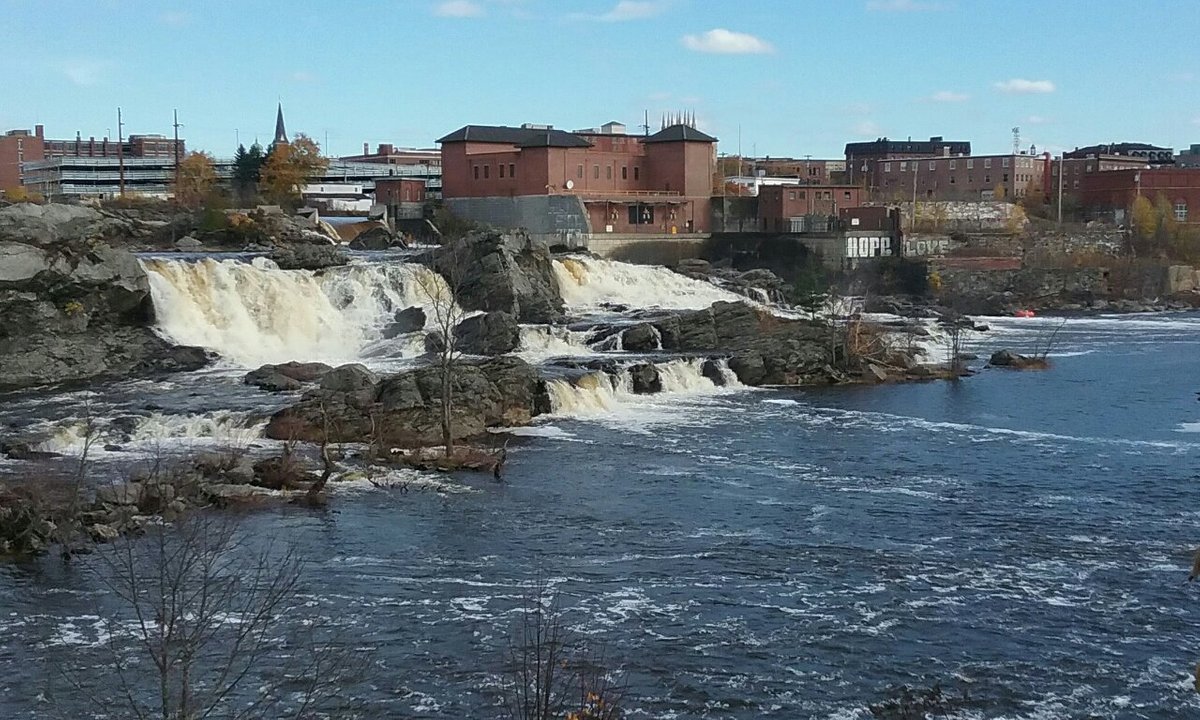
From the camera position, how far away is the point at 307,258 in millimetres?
51000

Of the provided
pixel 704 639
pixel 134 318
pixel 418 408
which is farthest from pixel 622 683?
pixel 134 318

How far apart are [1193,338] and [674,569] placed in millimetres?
42783

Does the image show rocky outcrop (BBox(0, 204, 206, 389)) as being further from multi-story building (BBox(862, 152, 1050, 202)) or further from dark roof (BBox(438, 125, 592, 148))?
multi-story building (BBox(862, 152, 1050, 202))

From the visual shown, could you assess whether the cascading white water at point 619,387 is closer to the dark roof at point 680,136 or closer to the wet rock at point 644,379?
the wet rock at point 644,379

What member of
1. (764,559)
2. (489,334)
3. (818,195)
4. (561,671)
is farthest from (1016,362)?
(561,671)

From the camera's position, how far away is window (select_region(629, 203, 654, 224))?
7506 cm

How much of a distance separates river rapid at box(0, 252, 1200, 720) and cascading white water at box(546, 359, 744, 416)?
170mm

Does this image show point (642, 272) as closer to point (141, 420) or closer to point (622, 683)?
point (141, 420)

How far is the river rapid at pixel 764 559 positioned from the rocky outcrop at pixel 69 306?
390 cm

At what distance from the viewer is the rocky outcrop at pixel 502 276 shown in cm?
5059

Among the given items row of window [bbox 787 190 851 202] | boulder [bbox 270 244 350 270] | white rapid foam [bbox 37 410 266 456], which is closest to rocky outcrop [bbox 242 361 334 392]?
white rapid foam [bbox 37 410 266 456]

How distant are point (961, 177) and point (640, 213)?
4686cm

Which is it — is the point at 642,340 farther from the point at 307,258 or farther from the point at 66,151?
the point at 66,151

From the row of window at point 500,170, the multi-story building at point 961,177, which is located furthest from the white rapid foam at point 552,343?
the multi-story building at point 961,177
